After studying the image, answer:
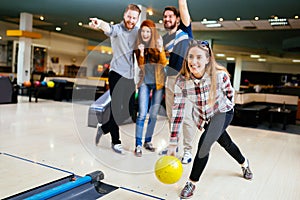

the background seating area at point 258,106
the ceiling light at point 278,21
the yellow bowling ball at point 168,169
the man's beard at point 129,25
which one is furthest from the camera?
the ceiling light at point 278,21

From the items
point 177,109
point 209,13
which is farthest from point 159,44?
point 209,13

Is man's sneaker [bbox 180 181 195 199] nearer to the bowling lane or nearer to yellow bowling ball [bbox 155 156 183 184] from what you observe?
yellow bowling ball [bbox 155 156 183 184]

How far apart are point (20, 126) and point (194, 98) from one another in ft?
9.20

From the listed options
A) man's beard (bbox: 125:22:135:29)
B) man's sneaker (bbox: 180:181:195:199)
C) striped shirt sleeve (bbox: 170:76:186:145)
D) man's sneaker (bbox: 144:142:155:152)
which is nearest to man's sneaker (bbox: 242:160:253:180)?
man's sneaker (bbox: 180:181:195:199)

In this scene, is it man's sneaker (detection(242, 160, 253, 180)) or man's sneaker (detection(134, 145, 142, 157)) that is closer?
man's sneaker (detection(242, 160, 253, 180))

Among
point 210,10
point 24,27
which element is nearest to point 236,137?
point 210,10

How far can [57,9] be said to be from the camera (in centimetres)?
891

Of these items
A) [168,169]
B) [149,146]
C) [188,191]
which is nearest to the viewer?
[168,169]

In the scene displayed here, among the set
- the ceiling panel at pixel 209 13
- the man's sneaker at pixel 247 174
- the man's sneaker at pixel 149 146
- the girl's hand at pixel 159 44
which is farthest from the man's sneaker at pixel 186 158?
the ceiling panel at pixel 209 13

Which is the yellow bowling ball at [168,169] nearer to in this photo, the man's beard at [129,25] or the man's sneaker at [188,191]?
the man's sneaker at [188,191]

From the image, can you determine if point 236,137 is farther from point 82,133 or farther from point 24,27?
point 24,27

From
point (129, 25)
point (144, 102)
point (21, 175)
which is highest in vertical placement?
point (129, 25)

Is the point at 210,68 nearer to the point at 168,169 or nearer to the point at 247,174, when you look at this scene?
the point at 168,169

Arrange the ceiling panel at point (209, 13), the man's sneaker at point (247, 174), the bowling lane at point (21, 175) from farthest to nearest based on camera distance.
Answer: the ceiling panel at point (209, 13) → the man's sneaker at point (247, 174) → the bowling lane at point (21, 175)
